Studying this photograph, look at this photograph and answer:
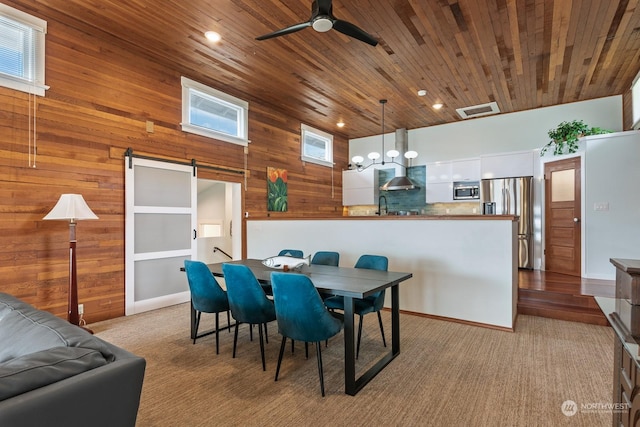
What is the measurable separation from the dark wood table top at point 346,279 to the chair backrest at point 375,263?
0.37 metres

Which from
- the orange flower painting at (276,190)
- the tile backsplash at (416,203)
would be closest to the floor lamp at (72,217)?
the orange flower painting at (276,190)

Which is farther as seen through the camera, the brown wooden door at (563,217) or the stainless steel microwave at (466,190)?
the stainless steel microwave at (466,190)

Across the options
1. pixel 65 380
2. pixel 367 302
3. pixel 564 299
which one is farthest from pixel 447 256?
pixel 65 380

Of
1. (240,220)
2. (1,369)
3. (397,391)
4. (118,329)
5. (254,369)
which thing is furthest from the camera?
(240,220)

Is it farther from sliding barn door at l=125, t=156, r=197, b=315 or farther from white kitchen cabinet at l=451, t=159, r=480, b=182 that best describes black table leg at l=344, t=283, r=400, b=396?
white kitchen cabinet at l=451, t=159, r=480, b=182

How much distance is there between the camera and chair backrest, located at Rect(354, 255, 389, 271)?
3466 mm

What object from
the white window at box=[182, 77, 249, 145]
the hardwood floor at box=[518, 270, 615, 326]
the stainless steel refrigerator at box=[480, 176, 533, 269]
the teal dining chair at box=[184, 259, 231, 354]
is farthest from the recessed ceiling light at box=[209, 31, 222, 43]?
the stainless steel refrigerator at box=[480, 176, 533, 269]

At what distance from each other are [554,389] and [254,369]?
2280 mm

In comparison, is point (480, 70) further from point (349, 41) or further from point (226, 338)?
point (226, 338)

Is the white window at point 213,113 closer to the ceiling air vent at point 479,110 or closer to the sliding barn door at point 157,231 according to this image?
the sliding barn door at point 157,231

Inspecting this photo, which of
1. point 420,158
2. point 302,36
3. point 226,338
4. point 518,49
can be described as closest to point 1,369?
point 226,338

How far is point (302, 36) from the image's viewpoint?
3789 mm

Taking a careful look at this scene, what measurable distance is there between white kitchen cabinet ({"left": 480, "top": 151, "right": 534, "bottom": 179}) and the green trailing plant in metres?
0.47

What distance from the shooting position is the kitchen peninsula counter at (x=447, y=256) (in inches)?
144
